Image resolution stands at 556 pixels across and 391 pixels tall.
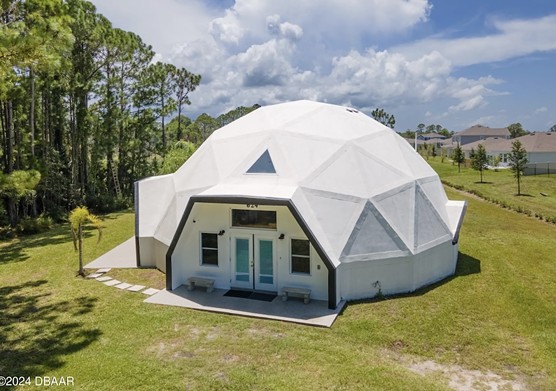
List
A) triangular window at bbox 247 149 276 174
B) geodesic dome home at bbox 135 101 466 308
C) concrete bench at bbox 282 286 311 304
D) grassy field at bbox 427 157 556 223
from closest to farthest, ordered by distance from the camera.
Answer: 1. concrete bench at bbox 282 286 311 304
2. geodesic dome home at bbox 135 101 466 308
3. triangular window at bbox 247 149 276 174
4. grassy field at bbox 427 157 556 223

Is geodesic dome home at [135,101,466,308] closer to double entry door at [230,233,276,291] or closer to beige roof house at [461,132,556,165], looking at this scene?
double entry door at [230,233,276,291]

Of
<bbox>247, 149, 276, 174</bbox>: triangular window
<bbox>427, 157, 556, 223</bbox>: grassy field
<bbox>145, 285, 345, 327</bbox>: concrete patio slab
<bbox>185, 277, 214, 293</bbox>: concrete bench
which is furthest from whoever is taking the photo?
<bbox>427, 157, 556, 223</bbox>: grassy field

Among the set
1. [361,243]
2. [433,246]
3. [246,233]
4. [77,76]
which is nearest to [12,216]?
[77,76]

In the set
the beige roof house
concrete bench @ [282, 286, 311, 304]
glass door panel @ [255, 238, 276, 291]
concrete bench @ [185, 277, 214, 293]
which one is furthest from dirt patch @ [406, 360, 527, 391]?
the beige roof house

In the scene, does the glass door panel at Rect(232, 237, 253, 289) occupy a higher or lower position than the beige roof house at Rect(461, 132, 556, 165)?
lower

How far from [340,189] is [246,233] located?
356 cm

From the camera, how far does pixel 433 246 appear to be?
1271 cm

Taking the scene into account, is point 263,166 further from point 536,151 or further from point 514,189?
point 536,151

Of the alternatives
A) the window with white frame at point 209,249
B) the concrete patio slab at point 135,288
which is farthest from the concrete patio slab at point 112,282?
the window with white frame at point 209,249

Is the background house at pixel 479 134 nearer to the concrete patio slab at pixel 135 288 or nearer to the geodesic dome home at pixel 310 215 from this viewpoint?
the geodesic dome home at pixel 310 215

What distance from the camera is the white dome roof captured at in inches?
459

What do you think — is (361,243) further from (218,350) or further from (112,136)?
(112,136)

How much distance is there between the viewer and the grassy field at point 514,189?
2795 centimetres

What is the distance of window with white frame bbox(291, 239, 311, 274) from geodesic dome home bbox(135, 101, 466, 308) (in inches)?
1.3
